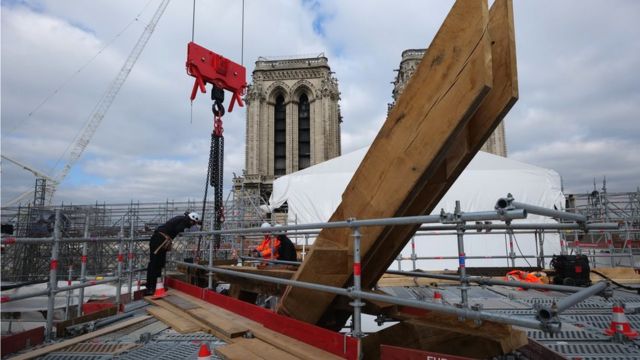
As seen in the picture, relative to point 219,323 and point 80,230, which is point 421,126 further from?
point 80,230

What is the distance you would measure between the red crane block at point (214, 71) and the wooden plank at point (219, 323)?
4.10m

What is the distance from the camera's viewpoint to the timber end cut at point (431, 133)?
2211 mm

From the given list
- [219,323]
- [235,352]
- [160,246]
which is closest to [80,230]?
[160,246]

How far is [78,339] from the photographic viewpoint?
12.9ft

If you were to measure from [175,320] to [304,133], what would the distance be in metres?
46.7

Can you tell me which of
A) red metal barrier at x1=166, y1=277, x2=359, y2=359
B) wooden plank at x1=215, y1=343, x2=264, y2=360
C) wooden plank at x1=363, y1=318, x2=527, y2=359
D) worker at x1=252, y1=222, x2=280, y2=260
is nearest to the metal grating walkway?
wooden plank at x1=363, y1=318, x2=527, y2=359

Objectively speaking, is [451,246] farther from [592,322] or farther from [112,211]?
[112,211]

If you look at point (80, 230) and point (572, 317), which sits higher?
point (80, 230)

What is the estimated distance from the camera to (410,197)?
8.71 feet

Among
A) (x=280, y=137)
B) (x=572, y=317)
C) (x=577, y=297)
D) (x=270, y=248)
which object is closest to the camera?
(x=577, y=297)

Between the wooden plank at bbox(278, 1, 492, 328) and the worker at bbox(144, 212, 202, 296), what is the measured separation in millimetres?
4302

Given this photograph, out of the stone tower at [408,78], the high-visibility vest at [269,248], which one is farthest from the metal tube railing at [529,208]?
the stone tower at [408,78]

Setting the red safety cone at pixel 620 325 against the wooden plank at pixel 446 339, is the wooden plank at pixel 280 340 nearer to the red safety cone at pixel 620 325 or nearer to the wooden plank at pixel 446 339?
the wooden plank at pixel 446 339

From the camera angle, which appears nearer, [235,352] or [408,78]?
[235,352]
